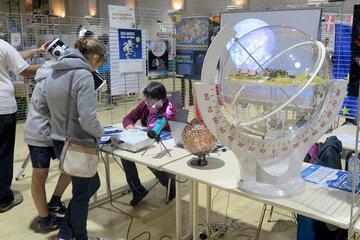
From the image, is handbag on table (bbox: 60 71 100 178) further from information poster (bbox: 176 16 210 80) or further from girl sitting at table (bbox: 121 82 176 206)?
information poster (bbox: 176 16 210 80)

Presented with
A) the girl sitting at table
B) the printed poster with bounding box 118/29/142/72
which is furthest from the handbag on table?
the printed poster with bounding box 118/29/142/72

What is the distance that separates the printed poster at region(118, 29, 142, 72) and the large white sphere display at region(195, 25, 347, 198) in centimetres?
173

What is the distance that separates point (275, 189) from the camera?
1.56m

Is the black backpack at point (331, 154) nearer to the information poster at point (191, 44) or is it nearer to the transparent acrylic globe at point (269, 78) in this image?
the transparent acrylic globe at point (269, 78)

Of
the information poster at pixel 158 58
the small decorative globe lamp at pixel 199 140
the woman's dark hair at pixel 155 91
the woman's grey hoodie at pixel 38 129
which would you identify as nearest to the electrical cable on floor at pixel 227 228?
the small decorative globe lamp at pixel 199 140

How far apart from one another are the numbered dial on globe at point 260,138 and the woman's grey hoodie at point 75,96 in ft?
2.39

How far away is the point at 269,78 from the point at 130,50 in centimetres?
199

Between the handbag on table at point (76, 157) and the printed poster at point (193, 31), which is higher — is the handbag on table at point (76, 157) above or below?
below

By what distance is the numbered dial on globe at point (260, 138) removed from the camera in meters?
1.49


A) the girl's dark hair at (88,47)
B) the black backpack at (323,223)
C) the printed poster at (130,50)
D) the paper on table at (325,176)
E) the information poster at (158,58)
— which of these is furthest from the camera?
the information poster at (158,58)

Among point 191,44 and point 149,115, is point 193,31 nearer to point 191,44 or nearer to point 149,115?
point 191,44

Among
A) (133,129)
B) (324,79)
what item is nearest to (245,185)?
Result: (324,79)

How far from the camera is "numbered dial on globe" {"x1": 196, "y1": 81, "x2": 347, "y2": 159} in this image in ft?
4.88

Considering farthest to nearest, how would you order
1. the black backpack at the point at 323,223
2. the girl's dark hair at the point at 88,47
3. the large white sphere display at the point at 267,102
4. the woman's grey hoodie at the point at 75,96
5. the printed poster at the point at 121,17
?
the printed poster at the point at 121,17 → the girl's dark hair at the point at 88,47 → the woman's grey hoodie at the point at 75,96 → the black backpack at the point at 323,223 → the large white sphere display at the point at 267,102
